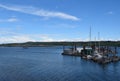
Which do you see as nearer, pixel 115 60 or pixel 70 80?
pixel 70 80

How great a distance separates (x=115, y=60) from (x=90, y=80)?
53.6 metres

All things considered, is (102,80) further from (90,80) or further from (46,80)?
(46,80)

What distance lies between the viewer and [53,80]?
2347 inches

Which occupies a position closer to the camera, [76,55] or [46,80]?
[46,80]

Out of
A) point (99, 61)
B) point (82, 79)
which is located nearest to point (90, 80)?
point (82, 79)

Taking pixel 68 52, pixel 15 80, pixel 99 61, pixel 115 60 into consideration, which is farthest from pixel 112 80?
pixel 68 52

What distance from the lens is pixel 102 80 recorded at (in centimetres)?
6069

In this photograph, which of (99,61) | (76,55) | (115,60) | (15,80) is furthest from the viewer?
(76,55)

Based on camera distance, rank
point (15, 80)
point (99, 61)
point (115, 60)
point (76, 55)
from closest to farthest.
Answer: point (15, 80) < point (99, 61) < point (115, 60) < point (76, 55)

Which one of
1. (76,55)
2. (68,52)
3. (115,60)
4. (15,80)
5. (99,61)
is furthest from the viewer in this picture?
(68,52)

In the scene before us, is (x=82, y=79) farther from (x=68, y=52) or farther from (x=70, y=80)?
(x=68, y=52)

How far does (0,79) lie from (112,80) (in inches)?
1045

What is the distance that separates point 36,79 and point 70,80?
319 inches

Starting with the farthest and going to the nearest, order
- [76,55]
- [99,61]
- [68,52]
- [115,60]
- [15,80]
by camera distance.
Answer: [68,52]
[76,55]
[115,60]
[99,61]
[15,80]
